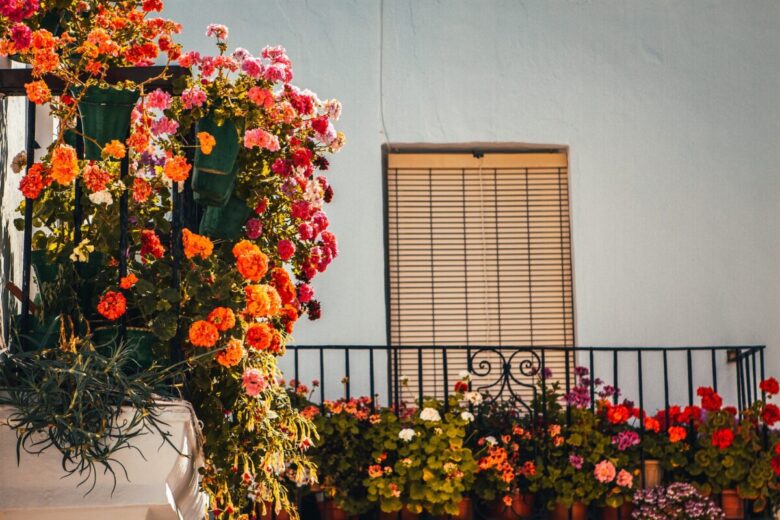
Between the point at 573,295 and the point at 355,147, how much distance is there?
6.77 feet

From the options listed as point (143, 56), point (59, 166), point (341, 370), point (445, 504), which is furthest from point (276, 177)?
point (341, 370)

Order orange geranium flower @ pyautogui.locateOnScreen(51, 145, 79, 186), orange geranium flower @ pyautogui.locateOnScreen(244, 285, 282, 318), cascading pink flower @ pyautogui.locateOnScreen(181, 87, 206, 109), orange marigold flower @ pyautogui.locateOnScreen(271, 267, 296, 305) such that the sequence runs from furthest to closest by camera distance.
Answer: orange marigold flower @ pyautogui.locateOnScreen(271, 267, 296, 305), cascading pink flower @ pyautogui.locateOnScreen(181, 87, 206, 109), orange geranium flower @ pyautogui.locateOnScreen(244, 285, 282, 318), orange geranium flower @ pyautogui.locateOnScreen(51, 145, 79, 186)

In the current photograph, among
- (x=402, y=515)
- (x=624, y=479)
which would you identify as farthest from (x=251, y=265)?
(x=624, y=479)

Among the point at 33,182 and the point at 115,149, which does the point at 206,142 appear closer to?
the point at 115,149

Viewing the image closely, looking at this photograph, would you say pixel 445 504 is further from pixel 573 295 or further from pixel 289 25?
pixel 289 25

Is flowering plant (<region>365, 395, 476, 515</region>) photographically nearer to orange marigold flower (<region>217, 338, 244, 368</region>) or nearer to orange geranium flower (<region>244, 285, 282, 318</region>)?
orange geranium flower (<region>244, 285, 282, 318</region>)

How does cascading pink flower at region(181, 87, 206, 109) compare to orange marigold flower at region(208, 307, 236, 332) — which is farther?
cascading pink flower at region(181, 87, 206, 109)

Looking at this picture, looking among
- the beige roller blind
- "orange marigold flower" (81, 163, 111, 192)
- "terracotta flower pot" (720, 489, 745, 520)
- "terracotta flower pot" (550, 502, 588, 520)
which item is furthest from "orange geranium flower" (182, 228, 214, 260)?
the beige roller blind

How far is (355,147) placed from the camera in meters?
9.13

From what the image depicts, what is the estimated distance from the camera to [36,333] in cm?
381

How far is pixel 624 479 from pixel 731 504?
0.78 meters

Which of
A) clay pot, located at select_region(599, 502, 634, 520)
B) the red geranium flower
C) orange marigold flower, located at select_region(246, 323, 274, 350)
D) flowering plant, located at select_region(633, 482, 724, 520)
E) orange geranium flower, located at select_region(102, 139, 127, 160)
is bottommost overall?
clay pot, located at select_region(599, 502, 634, 520)

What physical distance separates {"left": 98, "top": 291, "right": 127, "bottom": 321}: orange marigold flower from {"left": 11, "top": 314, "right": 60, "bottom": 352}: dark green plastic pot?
0.15 metres

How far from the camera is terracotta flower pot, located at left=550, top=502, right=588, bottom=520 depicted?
760 centimetres
